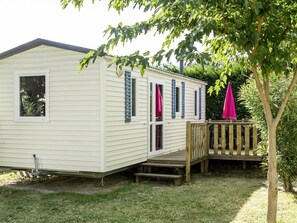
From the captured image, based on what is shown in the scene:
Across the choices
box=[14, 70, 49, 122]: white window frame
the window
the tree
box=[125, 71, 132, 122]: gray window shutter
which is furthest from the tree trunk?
the window

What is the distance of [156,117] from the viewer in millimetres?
9828

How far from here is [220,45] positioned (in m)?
4.12

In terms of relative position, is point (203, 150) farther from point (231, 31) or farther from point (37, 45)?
point (231, 31)

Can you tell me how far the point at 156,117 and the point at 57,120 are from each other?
2.98 meters

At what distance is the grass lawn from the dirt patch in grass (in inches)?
12.3

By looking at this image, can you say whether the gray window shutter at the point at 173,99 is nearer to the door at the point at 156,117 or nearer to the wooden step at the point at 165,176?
the door at the point at 156,117

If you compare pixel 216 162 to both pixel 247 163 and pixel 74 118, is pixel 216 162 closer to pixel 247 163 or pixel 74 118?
pixel 247 163

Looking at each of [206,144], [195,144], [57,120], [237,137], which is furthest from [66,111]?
[237,137]

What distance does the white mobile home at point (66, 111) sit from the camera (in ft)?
24.1

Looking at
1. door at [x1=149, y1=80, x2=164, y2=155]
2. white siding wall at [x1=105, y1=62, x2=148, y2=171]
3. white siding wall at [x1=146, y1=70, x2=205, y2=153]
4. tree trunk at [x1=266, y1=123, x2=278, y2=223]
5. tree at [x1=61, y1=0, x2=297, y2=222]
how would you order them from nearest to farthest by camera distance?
tree at [x1=61, y1=0, x2=297, y2=222], tree trunk at [x1=266, y1=123, x2=278, y2=223], white siding wall at [x1=105, y1=62, x2=148, y2=171], door at [x1=149, y1=80, x2=164, y2=155], white siding wall at [x1=146, y1=70, x2=205, y2=153]

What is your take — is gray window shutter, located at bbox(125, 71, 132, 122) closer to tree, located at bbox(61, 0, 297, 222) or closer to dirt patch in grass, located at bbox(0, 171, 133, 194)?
dirt patch in grass, located at bbox(0, 171, 133, 194)

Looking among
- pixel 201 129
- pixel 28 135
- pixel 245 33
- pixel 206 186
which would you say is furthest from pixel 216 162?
pixel 245 33

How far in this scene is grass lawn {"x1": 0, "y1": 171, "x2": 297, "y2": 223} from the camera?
5.54 meters

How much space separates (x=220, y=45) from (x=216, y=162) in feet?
22.4
